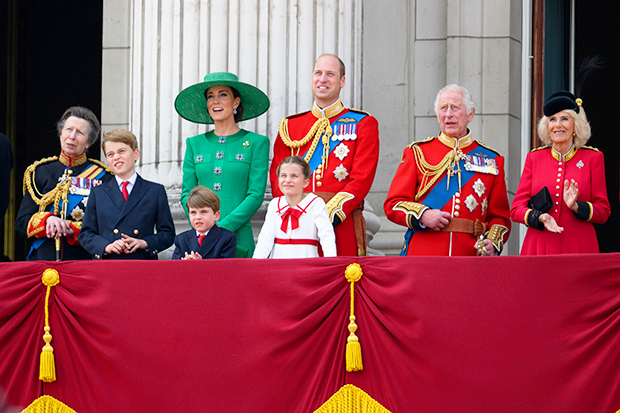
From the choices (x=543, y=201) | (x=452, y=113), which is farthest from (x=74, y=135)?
(x=543, y=201)

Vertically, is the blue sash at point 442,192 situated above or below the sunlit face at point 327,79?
below

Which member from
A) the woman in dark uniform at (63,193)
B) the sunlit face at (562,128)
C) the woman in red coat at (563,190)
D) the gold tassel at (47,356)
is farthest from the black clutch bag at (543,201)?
the gold tassel at (47,356)

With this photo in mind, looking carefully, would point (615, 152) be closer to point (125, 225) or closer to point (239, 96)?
point (239, 96)

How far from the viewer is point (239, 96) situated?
5797 millimetres

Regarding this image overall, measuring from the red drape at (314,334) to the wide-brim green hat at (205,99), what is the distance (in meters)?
1.67

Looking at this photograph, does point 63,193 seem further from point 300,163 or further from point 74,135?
point 300,163

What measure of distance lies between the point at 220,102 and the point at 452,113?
136cm

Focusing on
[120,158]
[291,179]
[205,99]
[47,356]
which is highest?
[205,99]

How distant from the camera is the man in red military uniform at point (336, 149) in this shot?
5.27m

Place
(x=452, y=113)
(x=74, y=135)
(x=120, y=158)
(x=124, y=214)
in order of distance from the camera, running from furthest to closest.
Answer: (x=74, y=135)
(x=452, y=113)
(x=120, y=158)
(x=124, y=214)

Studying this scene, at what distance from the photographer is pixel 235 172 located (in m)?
5.50

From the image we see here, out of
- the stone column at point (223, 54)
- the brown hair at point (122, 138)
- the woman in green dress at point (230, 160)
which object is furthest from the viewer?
the stone column at point (223, 54)

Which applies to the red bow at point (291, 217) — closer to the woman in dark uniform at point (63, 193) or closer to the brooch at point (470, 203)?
the brooch at point (470, 203)

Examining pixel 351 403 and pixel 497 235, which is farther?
pixel 497 235
